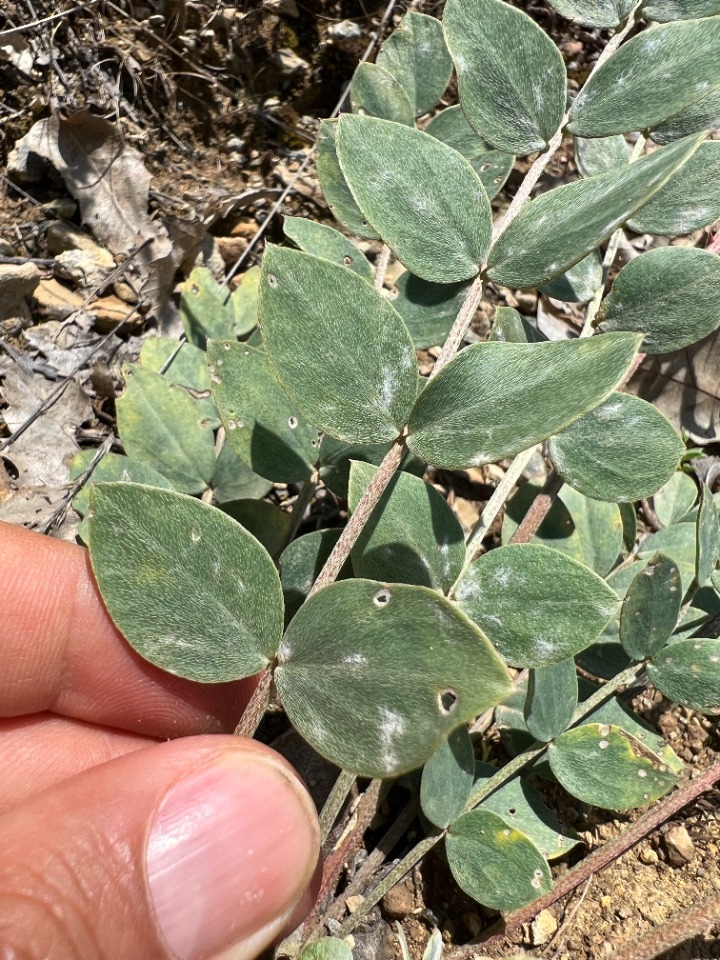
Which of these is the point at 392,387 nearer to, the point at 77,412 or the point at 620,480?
the point at 620,480

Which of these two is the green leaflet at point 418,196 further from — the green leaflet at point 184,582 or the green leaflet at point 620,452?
the green leaflet at point 184,582

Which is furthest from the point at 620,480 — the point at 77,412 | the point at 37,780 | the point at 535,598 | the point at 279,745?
the point at 77,412

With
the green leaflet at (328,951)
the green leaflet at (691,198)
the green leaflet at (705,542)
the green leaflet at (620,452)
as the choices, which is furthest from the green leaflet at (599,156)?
the green leaflet at (328,951)

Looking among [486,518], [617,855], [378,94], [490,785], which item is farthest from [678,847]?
[378,94]

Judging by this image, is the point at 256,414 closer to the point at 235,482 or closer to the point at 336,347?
the point at 235,482

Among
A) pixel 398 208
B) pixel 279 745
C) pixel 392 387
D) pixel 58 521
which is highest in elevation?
pixel 398 208

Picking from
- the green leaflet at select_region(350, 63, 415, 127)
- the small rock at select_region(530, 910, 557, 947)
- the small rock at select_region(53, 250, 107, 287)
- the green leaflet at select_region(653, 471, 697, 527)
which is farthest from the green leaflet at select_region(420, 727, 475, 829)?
the small rock at select_region(53, 250, 107, 287)
